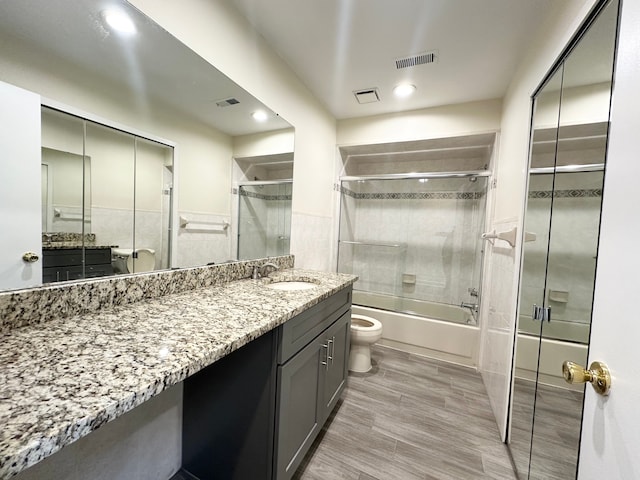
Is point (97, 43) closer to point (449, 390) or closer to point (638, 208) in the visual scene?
point (638, 208)

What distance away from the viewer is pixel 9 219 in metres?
0.74

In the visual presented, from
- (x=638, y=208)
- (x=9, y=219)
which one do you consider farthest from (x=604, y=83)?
(x=9, y=219)

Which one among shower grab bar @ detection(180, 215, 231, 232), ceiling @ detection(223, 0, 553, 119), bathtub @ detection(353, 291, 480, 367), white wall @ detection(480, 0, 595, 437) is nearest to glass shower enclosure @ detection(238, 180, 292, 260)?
shower grab bar @ detection(180, 215, 231, 232)

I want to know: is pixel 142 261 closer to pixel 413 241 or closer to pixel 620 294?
pixel 620 294

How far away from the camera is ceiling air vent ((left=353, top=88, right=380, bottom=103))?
217 cm

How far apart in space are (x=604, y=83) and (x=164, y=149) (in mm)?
1699

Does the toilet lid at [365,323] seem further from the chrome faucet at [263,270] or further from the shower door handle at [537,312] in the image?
the shower door handle at [537,312]

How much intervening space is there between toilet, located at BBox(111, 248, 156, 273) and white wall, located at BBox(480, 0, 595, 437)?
6.07 feet

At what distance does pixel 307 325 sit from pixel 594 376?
922 millimetres

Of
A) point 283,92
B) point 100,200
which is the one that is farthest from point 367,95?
point 100,200

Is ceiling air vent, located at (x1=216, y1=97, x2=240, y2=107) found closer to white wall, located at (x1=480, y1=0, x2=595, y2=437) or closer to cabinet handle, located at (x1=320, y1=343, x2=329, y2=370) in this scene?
cabinet handle, located at (x1=320, y1=343, x2=329, y2=370)

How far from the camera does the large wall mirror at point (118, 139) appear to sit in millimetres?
797

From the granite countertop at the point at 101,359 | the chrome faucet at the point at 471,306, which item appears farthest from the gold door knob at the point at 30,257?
the chrome faucet at the point at 471,306

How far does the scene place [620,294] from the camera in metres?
0.54
